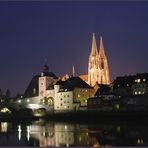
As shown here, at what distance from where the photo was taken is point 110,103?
16391 millimetres

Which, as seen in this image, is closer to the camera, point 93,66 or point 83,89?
point 83,89

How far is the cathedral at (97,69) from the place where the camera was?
22.9m

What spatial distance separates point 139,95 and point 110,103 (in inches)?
49.1

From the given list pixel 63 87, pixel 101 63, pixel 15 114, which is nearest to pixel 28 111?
pixel 15 114

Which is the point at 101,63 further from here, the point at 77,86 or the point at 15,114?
the point at 15,114

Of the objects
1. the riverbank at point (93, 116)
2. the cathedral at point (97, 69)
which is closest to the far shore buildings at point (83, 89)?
the cathedral at point (97, 69)

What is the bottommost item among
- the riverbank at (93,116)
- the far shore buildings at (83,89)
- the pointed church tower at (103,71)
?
the riverbank at (93,116)

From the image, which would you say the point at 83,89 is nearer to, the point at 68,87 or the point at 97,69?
the point at 68,87

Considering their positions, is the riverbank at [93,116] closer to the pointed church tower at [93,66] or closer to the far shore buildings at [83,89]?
the far shore buildings at [83,89]

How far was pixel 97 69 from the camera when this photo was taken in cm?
2428

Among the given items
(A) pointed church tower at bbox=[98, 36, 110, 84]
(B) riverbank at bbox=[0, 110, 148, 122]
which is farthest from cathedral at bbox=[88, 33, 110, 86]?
(B) riverbank at bbox=[0, 110, 148, 122]

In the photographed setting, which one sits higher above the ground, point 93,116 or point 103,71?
point 103,71

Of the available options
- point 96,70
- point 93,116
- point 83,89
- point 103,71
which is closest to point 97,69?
point 96,70

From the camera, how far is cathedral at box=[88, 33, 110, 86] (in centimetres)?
2291
